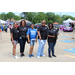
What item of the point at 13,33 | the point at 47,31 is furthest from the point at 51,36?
the point at 13,33

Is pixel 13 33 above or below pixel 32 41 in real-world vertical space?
above

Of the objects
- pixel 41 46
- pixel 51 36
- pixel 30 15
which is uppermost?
pixel 30 15

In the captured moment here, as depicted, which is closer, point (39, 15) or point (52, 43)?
point (52, 43)

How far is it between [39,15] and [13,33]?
66.4 meters

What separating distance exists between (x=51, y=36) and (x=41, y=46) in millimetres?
664

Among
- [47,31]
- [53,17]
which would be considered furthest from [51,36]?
[53,17]

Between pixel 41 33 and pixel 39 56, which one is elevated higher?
pixel 41 33

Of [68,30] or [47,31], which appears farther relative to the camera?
[68,30]

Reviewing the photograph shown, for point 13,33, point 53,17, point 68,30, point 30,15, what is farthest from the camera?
point 53,17

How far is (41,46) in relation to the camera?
484cm

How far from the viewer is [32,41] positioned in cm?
474

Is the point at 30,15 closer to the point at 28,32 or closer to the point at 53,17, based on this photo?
the point at 53,17

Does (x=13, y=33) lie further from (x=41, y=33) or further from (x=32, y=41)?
(x=41, y=33)

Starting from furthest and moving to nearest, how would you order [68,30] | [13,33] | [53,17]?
[53,17]
[68,30]
[13,33]
